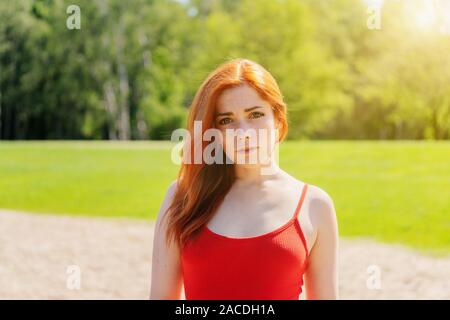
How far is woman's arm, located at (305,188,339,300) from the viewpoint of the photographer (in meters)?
2.05

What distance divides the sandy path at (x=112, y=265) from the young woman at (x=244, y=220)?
454cm

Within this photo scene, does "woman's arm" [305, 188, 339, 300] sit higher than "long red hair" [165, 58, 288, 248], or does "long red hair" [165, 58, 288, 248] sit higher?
"long red hair" [165, 58, 288, 248]

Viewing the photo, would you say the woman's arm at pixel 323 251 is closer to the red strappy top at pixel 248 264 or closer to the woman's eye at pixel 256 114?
the red strappy top at pixel 248 264

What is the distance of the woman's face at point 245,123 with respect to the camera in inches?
81.6

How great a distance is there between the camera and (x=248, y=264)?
6.47ft

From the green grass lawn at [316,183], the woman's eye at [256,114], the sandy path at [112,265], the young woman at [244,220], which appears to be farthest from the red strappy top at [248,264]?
the green grass lawn at [316,183]

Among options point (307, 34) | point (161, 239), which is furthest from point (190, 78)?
point (161, 239)

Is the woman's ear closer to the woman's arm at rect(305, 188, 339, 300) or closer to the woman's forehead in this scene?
the woman's forehead

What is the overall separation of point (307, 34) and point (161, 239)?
3940 centimetres

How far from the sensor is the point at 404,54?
36.1 m

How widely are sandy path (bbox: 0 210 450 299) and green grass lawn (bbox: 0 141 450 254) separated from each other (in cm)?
134

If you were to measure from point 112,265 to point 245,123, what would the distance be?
6.20m

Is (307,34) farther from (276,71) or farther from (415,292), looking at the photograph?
(415,292)

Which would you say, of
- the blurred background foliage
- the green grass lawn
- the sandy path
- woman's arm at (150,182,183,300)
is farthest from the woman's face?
the blurred background foliage
